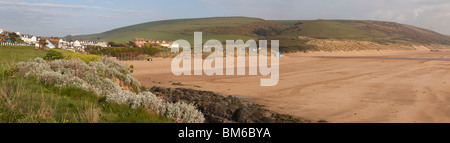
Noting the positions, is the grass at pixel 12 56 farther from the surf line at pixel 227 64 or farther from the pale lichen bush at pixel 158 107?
the surf line at pixel 227 64

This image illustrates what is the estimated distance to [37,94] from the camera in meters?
7.22

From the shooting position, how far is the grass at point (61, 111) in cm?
546

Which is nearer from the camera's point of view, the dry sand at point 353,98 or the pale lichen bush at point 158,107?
the pale lichen bush at point 158,107

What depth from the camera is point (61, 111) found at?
6176 mm

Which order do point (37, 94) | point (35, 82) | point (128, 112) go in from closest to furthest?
point (128, 112) → point (37, 94) → point (35, 82)

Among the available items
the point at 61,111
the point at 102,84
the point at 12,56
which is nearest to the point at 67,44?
the point at 12,56

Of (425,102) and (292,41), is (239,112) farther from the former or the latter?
(292,41)

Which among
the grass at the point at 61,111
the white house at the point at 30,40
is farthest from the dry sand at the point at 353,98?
the white house at the point at 30,40

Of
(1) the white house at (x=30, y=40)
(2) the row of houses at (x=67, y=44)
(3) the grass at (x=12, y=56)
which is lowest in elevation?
(3) the grass at (x=12, y=56)

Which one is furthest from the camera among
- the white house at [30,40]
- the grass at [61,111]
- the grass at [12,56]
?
the white house at [30,40]

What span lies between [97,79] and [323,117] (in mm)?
7879

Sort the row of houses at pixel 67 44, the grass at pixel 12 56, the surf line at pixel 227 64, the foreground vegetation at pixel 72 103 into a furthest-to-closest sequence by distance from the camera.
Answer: the row of houses at pixel 67 44 < the surf line at pixel 227 64 < the grass at pixel 12 56 < the foreground vegetation at pixel 72 103

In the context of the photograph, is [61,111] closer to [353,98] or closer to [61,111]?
[61,111]
